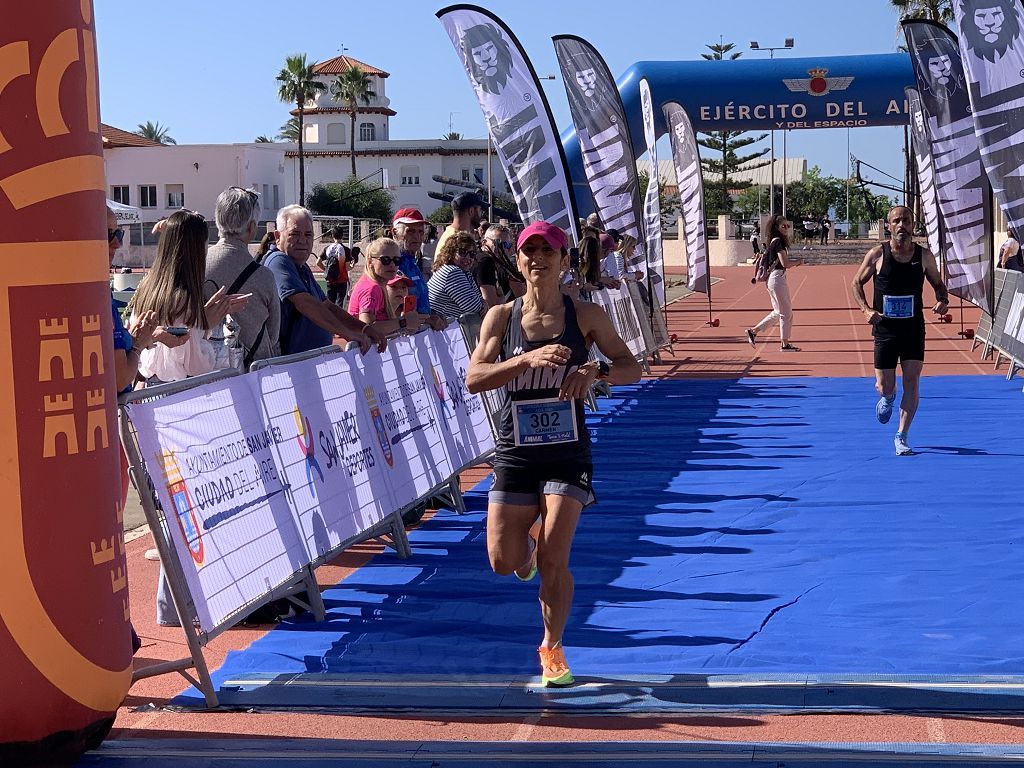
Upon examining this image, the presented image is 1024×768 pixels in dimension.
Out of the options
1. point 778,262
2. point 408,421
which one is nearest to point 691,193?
point 778,262

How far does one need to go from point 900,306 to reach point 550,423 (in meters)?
6.46

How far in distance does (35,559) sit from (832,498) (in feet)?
21.6

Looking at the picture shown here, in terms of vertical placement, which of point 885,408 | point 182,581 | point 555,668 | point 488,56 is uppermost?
point 488,56

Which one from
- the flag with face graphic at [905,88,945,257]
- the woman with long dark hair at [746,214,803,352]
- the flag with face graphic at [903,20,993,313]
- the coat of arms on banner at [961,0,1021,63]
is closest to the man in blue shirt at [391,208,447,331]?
the coat of arms on banner at [961,0,1021,63]

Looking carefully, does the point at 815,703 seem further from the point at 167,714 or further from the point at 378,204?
the point at 378,204

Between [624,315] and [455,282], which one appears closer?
[455,282]

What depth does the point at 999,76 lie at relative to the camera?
1362 centimetres

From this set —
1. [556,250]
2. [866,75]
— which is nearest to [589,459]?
[556,250]

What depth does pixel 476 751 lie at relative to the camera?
16.3 ft

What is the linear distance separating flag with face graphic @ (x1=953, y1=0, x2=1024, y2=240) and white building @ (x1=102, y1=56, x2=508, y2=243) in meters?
58.4

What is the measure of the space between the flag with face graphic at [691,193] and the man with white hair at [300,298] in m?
16.0

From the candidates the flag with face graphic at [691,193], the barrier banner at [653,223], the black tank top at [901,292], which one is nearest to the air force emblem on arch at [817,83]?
the flag with face graphic at [691,193]

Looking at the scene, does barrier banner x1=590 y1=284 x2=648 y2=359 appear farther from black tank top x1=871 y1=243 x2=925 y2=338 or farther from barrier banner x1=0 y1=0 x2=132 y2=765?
barrier banner x1=0 y1=0 x2=132 y2=765

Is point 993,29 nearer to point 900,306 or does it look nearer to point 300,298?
point 900,306
